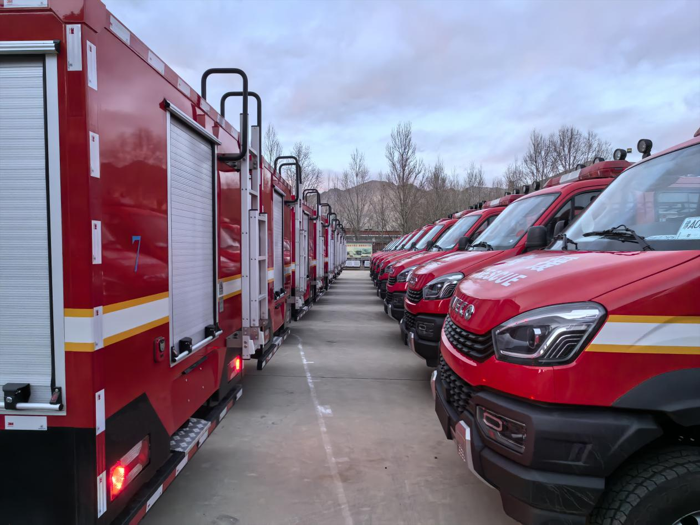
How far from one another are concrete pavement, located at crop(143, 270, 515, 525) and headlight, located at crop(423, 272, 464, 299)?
4.27 ft

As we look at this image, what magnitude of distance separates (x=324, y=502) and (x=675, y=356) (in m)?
2.42

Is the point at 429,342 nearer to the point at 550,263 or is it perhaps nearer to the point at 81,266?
the point at 550,263

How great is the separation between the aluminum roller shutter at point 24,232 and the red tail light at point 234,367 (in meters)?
2.08

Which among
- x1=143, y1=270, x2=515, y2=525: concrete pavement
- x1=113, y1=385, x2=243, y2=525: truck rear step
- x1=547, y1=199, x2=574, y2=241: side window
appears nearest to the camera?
x1=113, y1=385, x2=243, y2=525: truck rear step

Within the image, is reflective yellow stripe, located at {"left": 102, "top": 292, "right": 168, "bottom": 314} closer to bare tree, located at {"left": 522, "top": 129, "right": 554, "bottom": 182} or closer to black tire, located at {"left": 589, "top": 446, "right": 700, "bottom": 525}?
black tire, located at {"left": 589, "top": 446, "right": 700, "bottom": 525}

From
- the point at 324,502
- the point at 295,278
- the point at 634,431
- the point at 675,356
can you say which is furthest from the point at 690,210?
the point at 295,278

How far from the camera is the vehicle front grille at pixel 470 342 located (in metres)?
2.40

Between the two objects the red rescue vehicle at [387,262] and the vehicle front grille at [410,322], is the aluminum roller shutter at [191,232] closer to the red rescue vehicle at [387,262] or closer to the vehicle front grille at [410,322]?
the vehicle front grille at [410,322]

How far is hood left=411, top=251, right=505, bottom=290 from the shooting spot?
5148 mm

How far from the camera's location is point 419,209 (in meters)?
35.7

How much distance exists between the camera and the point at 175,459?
2.76 meters

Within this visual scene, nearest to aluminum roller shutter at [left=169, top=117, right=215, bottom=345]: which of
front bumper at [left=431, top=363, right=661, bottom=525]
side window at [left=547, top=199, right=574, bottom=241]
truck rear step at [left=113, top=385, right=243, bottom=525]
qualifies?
truck rear step at [left=113, top=385, right=243, bottom=525]

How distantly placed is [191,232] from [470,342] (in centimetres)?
204

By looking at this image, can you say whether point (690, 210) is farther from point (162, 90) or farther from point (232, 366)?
point (232, 366)
